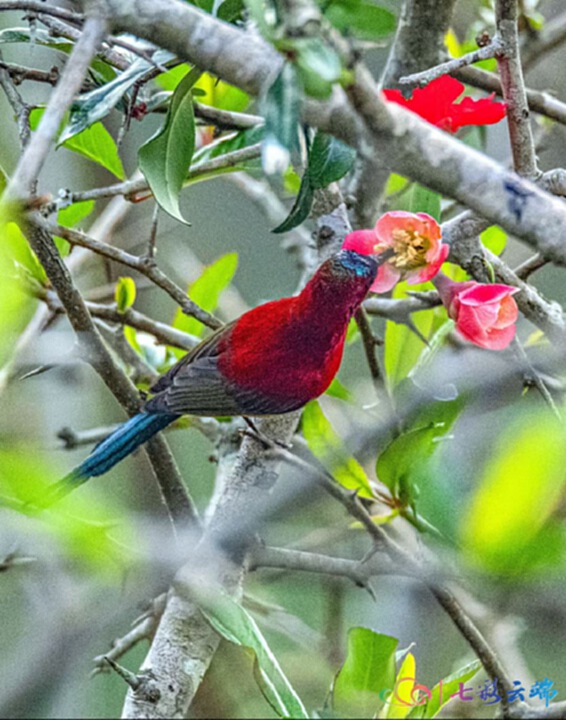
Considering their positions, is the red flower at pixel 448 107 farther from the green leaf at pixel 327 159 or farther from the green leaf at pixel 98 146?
the green leaf at pixel 98 146

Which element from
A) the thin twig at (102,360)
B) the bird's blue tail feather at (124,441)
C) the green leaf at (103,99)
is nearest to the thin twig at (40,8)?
the green leaf at (103,99)

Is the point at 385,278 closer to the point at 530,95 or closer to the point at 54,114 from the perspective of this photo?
the point at 54,114

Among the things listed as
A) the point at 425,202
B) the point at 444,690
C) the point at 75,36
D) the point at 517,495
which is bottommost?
the point at 444,690

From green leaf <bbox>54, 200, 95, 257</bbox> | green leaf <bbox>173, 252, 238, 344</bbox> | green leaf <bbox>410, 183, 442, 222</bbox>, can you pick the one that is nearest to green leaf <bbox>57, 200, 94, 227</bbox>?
green leaf <bbox>54, 200, 95, 257</bbox>

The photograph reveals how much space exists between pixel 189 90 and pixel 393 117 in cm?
40

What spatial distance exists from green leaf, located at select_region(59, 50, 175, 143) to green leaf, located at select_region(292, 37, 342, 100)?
38cm

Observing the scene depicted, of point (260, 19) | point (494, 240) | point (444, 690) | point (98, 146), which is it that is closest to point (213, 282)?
point (98, 146)

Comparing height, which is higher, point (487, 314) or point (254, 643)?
point (487, 314)

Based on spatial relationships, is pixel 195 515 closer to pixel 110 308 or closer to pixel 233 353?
pixel 233 353

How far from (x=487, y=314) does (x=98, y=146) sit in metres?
0.61

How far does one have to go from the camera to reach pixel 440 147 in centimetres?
53

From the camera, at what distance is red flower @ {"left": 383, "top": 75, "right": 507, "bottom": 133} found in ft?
2.79

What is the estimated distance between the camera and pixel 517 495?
509 mm

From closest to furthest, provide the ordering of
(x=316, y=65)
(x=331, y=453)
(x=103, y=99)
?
(x=316, y=65) → (x=103, y=99) → (x=331, y=453)
